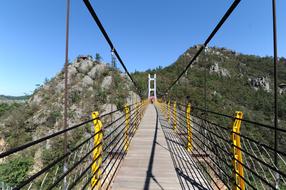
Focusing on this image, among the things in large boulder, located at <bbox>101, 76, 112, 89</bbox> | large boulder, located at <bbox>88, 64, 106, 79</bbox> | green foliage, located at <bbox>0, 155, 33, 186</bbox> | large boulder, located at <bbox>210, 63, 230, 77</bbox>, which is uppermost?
large boulder, located at <bbox>210, 63, 230, 77</bbox>

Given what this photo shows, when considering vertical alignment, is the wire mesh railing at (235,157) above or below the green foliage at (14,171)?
above

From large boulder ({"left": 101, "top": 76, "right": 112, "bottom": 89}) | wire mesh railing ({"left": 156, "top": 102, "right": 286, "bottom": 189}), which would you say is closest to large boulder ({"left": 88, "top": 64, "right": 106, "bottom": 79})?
large boulder ({"left": 101, "top": 76, "right": 112, "bottom": 89})

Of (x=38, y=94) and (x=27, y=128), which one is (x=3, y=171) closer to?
(x=27, y=128)

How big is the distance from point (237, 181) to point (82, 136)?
52.3 feet

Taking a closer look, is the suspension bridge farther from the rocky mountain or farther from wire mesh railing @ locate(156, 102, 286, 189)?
the rocky mountain

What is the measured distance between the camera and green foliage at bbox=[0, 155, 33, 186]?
13547mm

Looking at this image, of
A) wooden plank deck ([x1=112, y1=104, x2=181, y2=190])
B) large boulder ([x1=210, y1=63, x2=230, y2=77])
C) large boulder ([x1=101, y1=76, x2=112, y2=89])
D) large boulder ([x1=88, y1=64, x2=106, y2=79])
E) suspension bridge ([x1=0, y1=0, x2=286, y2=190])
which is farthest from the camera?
large boulder ([x1=210, y1=63, x2=230, y2=77])

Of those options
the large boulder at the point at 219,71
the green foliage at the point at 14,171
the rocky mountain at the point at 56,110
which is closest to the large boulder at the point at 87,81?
the rocky mountain at the point at 56,110

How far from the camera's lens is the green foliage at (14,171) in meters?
13.5

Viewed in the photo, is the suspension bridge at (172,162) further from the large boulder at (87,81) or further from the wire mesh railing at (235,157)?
the large boulder at (87,81)

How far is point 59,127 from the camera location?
19.7 metres

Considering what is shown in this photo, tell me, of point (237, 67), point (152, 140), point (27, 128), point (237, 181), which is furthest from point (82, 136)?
point (237, 67)

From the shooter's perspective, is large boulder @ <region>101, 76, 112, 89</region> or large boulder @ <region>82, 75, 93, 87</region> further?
large boulder @ <region>82, 75, 93, 87</region>

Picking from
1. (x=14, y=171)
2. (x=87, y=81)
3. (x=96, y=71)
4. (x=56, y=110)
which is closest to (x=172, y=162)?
(x=14, y=171)
